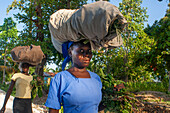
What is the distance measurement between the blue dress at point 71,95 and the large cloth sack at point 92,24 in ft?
1.55

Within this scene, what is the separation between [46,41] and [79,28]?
28.8ft

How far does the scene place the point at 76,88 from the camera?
5.81 ft

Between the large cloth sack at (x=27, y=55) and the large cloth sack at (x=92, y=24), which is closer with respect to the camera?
the large cloth sack at (x=92, y=24)

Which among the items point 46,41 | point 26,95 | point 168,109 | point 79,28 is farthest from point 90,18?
point 46,41

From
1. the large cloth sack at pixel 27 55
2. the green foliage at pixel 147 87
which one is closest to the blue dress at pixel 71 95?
the large cloth sack at pixel 27 55

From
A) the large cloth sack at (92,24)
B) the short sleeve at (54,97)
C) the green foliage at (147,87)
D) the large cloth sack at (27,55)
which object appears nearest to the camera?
the large cloth sack at (92,24)

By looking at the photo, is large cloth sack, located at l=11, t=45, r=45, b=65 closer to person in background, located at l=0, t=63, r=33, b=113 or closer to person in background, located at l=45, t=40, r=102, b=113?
person in background, located at l=0, t=63, r=33, b=113

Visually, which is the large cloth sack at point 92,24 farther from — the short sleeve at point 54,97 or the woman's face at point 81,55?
the short sleeve at point 54,97

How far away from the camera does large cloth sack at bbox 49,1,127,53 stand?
5.14 feet

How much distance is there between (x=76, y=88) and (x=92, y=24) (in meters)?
0.69

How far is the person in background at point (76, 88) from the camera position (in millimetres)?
1719

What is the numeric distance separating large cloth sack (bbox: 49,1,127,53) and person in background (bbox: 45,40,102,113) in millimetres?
156

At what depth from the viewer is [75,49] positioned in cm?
200

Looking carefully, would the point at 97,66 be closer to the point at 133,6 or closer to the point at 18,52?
the point at 133,6
